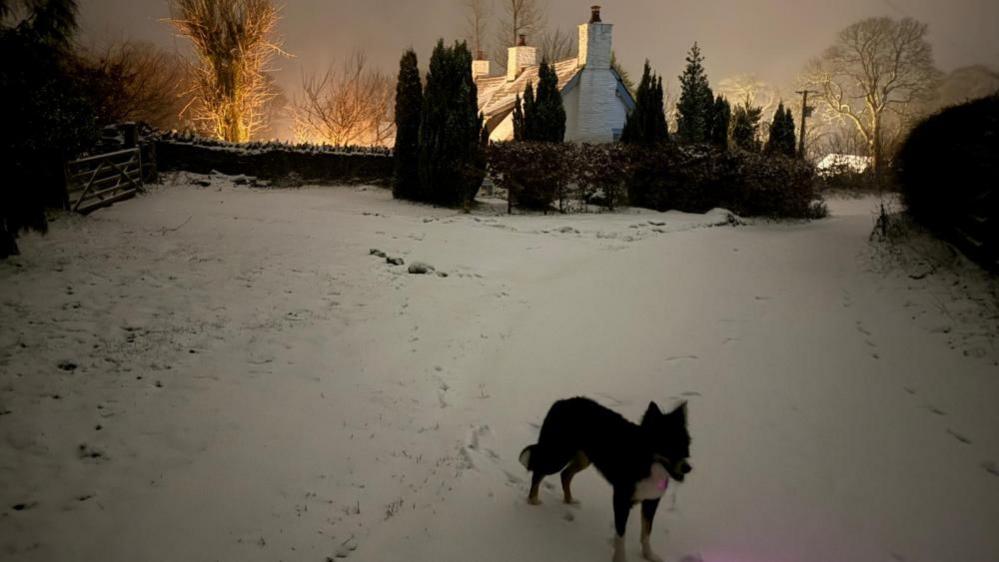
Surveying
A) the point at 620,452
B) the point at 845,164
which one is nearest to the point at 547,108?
the point at 845,164

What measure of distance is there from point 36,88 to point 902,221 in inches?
476

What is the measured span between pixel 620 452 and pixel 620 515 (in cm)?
34

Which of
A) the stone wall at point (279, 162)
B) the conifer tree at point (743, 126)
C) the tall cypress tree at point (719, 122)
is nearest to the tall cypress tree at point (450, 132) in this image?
the stone wall at point (279, 162)

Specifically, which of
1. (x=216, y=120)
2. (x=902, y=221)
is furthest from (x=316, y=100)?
(x=902, y=221)

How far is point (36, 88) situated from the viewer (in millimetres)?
6527

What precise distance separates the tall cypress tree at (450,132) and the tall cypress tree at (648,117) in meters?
5.12

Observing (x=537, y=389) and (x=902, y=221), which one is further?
(x=902, y=221)

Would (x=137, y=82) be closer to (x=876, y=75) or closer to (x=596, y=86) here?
(x=596, y=86)

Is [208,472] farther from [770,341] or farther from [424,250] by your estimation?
[424,250]

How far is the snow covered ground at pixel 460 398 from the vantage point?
343 centimetres

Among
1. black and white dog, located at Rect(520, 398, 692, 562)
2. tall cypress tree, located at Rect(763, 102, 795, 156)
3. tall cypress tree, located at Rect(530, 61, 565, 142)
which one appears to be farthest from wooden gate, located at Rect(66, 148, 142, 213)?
tall cypress tree, located at Rect(763, 102, 795, 156)

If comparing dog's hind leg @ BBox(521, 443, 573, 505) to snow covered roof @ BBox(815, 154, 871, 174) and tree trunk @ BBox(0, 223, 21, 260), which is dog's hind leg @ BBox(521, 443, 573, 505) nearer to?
tree trunk @ BBox(0, 223, 21, 260)

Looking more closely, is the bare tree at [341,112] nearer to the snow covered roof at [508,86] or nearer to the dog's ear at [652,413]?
the snow covered roof at [508,86]

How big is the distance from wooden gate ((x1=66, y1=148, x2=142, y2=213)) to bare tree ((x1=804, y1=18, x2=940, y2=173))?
34.3 metres
